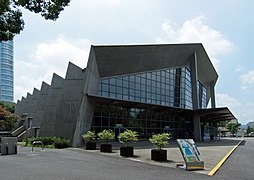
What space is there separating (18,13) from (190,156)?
9.65m

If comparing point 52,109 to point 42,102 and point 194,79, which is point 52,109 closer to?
point 42,102

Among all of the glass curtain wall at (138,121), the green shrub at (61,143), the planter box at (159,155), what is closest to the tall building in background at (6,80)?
the glass curtain wall at (138,121)

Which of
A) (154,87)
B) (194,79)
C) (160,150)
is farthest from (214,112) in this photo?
(160,150)

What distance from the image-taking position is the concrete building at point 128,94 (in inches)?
1237

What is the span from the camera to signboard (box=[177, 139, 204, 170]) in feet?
44.9

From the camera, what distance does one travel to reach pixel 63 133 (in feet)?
103

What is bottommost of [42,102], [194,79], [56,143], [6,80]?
[56,143]

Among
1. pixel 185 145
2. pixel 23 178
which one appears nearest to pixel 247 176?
pixel 185 145

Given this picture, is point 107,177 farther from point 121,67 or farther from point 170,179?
point 121,67

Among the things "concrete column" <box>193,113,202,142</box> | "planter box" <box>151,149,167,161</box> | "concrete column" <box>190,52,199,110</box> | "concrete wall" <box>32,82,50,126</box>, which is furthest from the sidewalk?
"concrete column" <box>190,52,199,110</box>

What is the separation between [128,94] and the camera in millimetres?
38469

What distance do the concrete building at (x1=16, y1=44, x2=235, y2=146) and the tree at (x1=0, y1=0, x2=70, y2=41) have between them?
22.3 metres

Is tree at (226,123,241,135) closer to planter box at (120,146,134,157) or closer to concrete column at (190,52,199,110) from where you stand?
concrete column at (190,52,199,110)

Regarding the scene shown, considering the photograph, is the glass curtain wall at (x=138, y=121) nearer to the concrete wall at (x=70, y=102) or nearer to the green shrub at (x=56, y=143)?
the concrete wall at (x=70, y=102)
